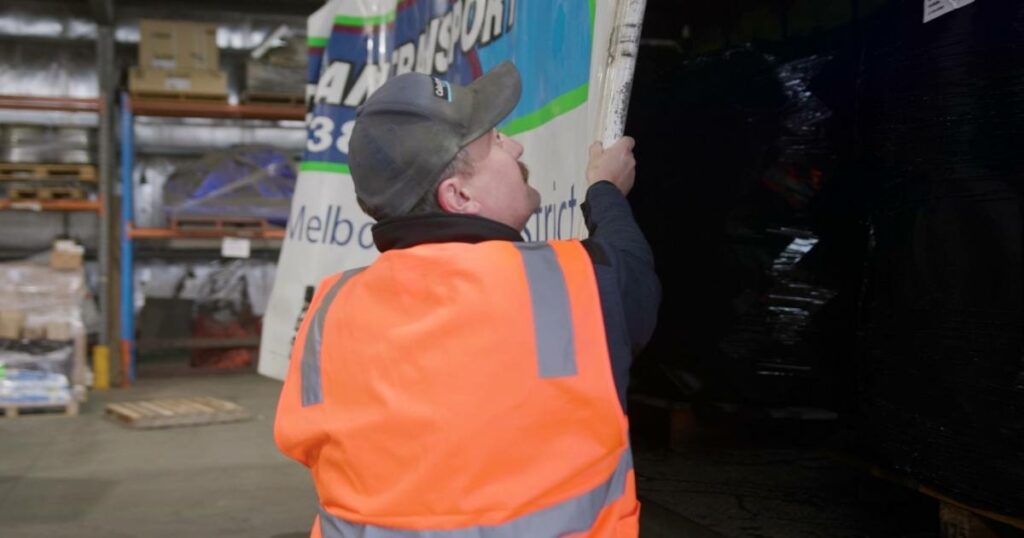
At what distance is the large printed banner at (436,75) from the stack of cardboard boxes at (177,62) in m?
6.66

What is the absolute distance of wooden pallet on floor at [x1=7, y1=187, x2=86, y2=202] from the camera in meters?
9.32

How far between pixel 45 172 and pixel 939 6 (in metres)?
8.62

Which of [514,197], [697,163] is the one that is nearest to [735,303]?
[697,163]

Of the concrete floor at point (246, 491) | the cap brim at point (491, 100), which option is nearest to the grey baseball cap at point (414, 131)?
the cap brim at point (491, 100)

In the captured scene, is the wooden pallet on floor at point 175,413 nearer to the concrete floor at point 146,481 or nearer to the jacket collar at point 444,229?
the concrete floor at point 146,481

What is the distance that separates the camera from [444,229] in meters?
1.40

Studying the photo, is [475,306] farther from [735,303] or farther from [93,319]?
[93,319]

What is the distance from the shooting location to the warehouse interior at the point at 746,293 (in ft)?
9.49

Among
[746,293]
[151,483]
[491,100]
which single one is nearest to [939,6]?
[746,293]

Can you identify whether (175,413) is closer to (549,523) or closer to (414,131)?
(414,131)

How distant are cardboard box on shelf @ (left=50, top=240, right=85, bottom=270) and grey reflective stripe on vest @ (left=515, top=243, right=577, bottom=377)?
8.48 metres

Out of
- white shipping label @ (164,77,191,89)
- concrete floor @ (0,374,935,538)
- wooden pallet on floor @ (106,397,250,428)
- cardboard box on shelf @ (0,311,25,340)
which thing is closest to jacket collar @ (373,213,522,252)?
concrete floor @ (0,374,935,538)

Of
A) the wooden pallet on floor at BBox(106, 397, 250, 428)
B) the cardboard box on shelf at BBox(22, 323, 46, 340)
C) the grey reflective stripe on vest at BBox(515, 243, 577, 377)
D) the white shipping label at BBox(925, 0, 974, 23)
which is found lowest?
the wooden pallet on floor at BBox(106, 397, 250, 428)

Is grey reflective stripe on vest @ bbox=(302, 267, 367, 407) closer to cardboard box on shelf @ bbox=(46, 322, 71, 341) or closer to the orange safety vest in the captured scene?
the orange safety vest
